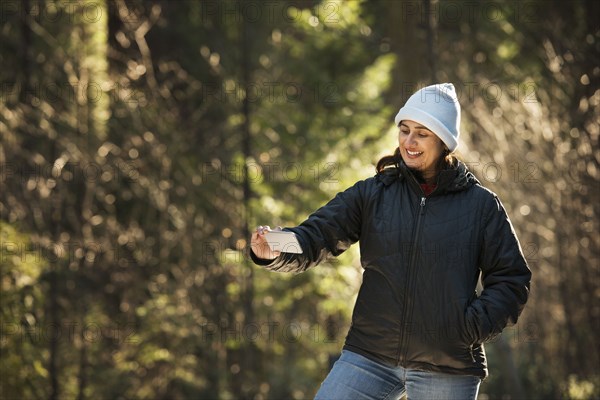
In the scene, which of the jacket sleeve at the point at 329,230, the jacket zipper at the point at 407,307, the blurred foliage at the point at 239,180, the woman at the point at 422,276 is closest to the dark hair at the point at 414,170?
the woman at the point at 422,276

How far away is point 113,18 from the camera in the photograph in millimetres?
10883

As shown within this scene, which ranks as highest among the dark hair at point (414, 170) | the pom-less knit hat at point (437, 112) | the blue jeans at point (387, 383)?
the pom-less knit hat at point (437, 112)

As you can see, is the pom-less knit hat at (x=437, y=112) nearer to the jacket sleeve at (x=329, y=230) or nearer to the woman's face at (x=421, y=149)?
the woman's face at (x=421, y=149)

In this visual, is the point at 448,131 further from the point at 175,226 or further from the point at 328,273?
the point at 175,226

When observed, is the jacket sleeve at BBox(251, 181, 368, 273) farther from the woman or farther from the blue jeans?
the blue jeans

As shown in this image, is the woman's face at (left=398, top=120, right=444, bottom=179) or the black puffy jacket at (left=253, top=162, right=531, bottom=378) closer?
the black puffy jacket at (left=253, top=162, right=531, bottom=378)

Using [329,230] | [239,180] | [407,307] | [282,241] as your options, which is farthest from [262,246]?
[239,180]

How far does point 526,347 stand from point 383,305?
7.47 metres

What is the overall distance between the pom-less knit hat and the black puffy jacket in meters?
0.14

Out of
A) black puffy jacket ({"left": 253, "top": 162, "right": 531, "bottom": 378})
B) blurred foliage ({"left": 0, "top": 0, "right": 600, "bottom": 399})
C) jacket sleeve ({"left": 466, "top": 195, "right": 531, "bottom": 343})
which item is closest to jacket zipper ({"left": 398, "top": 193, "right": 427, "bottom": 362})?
black puffy jacket ({"left": 253, "top": 162, "right": 531, "bottom": 378})

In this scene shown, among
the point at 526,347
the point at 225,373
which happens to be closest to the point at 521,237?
the point at 526,347

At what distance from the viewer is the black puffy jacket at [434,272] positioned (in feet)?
10.2

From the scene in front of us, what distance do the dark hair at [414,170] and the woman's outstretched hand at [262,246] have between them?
544mm

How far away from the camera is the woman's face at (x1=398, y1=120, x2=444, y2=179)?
3320mm
